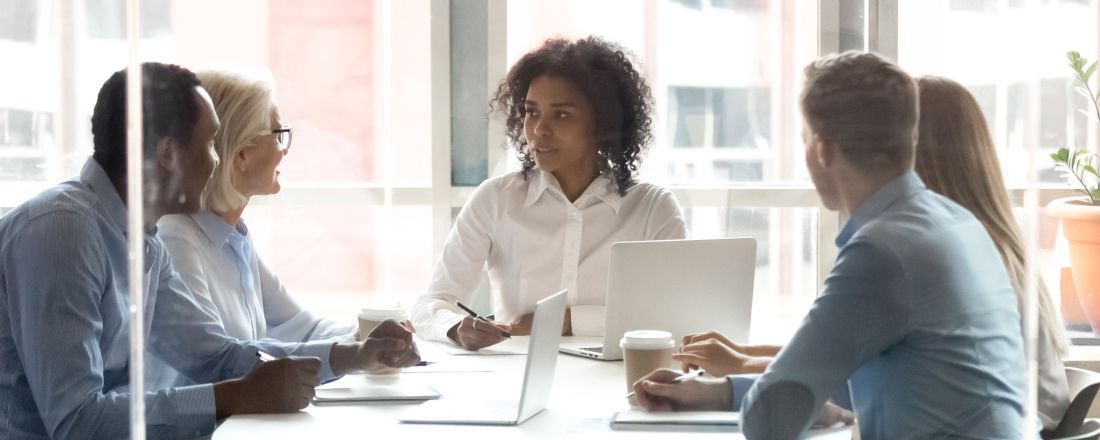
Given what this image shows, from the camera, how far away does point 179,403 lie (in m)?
1.77

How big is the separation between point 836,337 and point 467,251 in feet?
4.65

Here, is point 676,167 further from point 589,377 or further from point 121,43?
point 121,43

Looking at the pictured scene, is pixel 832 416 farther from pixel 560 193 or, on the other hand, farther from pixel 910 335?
pixel 560 193

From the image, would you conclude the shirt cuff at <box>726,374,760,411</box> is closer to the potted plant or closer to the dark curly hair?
the potted plant

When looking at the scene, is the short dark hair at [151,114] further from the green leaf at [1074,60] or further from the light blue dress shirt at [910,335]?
the green leaf at [1074,60]

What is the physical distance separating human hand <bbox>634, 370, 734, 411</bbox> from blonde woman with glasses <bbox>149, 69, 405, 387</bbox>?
1.74 ft

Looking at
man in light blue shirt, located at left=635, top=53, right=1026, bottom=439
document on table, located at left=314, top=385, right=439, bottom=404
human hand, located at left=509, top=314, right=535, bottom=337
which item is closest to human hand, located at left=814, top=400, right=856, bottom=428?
man in light blue shirt, located at left=635, top=53, right=1026, bottom=439

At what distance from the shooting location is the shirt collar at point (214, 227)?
2.02 meters

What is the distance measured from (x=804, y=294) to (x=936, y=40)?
16.7 inches

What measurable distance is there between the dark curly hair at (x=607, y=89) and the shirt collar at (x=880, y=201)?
1.31m

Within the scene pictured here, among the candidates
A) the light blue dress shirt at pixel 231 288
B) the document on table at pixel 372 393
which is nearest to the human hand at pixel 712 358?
the document on table at pixel 372 393

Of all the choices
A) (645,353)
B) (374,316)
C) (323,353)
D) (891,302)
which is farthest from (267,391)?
(891,302)

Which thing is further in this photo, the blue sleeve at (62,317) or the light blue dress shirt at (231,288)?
the light blue dress shirt at (231,288)

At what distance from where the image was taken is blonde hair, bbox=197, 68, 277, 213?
6.51ft
